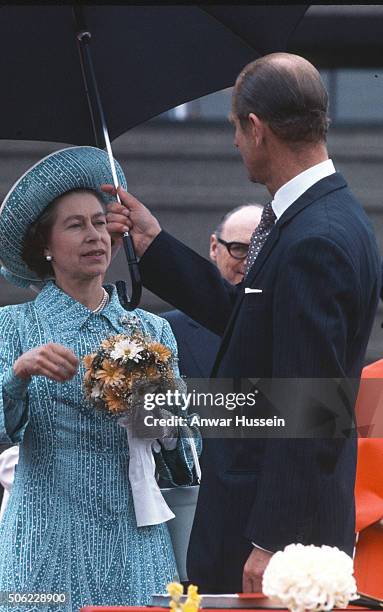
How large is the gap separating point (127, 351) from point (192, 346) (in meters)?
0.79

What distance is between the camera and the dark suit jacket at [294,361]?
2.88 m

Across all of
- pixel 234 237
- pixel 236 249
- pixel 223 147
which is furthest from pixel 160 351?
pixel 236 249

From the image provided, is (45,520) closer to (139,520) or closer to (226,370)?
(139,520)

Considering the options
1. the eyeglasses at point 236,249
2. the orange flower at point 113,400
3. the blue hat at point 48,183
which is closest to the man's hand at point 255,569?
the orange flower at point 113,400

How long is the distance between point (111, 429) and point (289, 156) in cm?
86

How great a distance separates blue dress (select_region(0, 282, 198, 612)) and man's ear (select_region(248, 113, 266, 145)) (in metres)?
0.78

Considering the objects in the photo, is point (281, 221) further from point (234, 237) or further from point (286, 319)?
point (234, 237)

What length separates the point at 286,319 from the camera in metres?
2.91

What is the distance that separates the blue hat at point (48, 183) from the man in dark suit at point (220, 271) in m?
0.41

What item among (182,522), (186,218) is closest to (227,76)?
(186,218)

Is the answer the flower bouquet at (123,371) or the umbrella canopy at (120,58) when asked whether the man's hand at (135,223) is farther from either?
the umbrella canopy at (120,58)

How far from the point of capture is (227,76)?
367 centimetres

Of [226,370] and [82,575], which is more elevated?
[226,370]

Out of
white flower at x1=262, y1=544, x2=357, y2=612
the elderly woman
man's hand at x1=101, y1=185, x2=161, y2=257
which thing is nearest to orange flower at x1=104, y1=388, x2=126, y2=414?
the elderly woman
